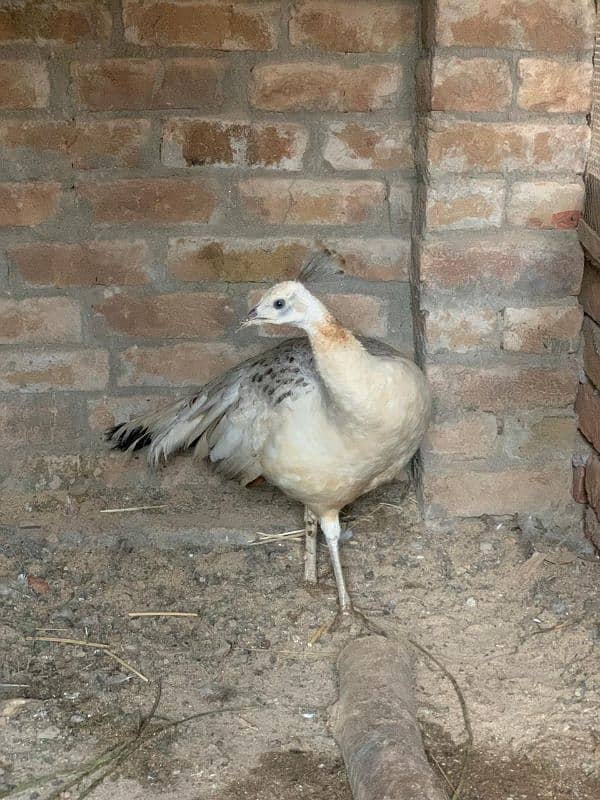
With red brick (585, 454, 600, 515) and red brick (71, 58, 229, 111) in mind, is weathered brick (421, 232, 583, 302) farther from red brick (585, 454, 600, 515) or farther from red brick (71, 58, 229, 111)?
red brick (71, 58, 229, 111)

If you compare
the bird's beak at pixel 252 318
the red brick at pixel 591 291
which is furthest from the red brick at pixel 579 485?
the bird's beak at pixel 252 318

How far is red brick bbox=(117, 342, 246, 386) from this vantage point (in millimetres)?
3395

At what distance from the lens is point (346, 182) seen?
3203mm

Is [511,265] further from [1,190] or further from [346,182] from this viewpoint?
[1,190]

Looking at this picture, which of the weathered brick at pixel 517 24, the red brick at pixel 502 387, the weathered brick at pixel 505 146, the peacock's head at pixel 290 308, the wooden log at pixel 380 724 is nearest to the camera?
the wooden log at pixel 380 724

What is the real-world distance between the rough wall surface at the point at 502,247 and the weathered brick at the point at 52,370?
3.45 ft

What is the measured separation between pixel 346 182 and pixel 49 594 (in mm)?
1507

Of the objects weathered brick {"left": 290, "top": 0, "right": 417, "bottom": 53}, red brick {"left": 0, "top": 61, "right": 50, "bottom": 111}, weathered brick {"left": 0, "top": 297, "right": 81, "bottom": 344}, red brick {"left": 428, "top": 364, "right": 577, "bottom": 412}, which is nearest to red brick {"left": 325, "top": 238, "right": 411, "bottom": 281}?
red brick {"left": 428, "top": 364, "right": 577, "bottom": 412}

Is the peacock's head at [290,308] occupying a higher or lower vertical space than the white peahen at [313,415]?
higher

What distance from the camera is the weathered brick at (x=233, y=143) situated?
315 cm

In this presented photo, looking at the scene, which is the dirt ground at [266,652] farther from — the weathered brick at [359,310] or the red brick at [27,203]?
the red brick at [27,203]

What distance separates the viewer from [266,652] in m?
2.81

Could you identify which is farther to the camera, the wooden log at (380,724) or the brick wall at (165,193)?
the brick wall at (165,193)

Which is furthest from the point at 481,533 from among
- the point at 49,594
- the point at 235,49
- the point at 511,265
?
the point at 235,49
